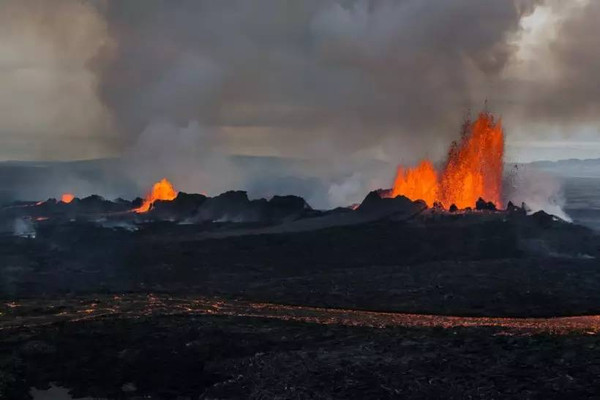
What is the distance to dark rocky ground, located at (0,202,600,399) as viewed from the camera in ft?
115

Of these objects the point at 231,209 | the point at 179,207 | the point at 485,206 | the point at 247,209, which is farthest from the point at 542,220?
the point at 179,207

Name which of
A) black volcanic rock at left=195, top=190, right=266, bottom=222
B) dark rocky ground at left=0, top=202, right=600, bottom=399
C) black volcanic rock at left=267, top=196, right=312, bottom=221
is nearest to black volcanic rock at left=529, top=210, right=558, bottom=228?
dark rocky ground at left=0, top=202, right=600, bottom=399

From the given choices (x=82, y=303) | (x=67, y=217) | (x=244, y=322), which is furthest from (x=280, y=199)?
(x=244, y=322)

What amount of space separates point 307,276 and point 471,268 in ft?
65.3

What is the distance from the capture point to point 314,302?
205ft

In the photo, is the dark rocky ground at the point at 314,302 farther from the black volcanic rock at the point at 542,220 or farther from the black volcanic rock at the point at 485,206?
the black volcanic rock at the point at 485,206

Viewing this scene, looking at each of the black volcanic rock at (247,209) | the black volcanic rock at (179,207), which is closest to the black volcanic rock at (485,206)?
the black volcanic rock at (247,209)

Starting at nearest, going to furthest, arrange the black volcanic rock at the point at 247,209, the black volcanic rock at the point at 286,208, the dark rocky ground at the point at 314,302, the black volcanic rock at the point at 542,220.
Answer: the dark rocky ground at the point at 314,302
the black volcanic rock at the point at 542,220
the black volcanic rock at the point at 286,208
the black volcanic rock at the point at 247,209

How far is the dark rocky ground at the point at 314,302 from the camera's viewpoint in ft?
115

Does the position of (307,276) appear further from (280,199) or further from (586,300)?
(280,199)

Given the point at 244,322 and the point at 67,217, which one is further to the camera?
the point at 67,217

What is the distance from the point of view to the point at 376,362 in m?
37.5

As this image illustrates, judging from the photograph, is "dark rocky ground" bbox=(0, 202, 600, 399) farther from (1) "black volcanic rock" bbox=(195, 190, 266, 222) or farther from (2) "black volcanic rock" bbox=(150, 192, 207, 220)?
(2) "black volcanic rock" bbox=(150, 192, 207, 220)

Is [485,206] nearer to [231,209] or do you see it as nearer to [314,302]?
[231,209]
